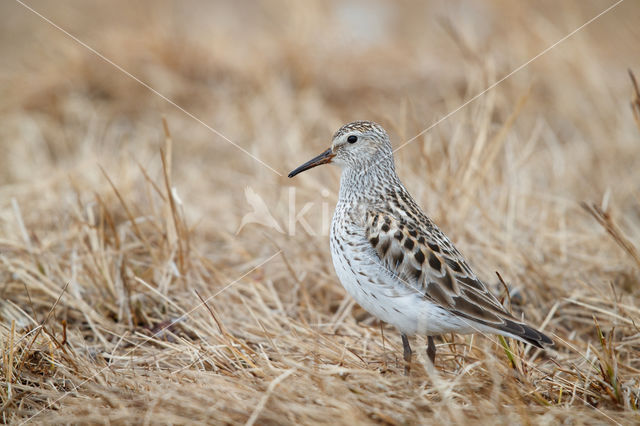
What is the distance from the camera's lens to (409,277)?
317 cm

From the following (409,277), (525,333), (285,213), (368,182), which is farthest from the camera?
(285,213)

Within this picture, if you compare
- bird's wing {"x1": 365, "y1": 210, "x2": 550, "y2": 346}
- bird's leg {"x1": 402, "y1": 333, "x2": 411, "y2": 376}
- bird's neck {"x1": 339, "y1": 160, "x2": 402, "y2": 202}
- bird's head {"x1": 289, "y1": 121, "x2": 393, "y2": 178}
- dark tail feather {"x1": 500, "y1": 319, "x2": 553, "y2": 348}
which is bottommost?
bird's leg {"x1": 402, "y1": 333, "x2": 411, "y2": 376}

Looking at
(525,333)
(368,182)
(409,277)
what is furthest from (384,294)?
(368,182)

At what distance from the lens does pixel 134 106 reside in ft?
26.4

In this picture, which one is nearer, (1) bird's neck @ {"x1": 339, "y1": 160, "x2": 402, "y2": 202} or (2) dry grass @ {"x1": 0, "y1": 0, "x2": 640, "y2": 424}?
(2) dry grass @ {"x1": 0, "y1": 0, "x2": 640, "y2": 424}

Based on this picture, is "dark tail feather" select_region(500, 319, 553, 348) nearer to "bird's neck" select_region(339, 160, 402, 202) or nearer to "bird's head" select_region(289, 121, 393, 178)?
"bird's neck" select_region(339, 160, 402, 202)

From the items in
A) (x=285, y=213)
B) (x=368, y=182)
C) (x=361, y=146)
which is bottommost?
(x=285, y=213)

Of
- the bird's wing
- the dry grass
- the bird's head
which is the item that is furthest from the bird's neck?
the dry grass

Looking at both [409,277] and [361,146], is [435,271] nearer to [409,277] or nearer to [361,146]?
[409,277]

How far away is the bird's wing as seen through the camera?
119 inches

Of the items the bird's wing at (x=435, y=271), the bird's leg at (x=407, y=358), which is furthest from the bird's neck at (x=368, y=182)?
the bird's leg at (x=407, y=358)

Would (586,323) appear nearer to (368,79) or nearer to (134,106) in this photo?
(368,79)

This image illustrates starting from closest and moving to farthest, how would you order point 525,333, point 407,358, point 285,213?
point 525,333 → point 407,358 → point 285,213

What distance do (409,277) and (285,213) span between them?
8.21 feet
